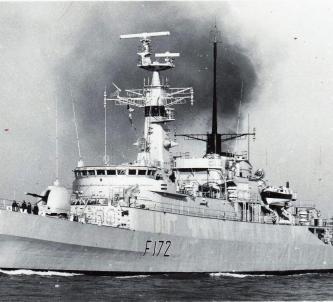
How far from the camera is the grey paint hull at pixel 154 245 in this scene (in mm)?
25047

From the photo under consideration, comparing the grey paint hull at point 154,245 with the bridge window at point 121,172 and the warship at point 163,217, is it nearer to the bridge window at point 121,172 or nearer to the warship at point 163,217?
the warship at point 163,217

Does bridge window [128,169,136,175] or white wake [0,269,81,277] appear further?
bridge window [128,169,136,175]

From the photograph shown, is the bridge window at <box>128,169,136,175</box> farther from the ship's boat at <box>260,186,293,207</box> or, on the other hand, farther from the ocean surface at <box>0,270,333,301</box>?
the ship's boat at <box>260,186,293,207</box>

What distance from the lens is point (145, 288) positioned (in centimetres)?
2402

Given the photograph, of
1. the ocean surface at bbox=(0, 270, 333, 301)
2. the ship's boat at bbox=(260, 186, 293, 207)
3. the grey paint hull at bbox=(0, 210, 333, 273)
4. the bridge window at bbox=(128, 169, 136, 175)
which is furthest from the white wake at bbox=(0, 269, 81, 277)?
the ship's boat at bbox=(260, 186, 293, 207)

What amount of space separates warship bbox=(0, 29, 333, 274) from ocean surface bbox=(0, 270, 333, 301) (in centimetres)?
80

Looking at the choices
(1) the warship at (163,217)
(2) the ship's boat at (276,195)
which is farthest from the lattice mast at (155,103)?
(2) the ship's boat at (276,195)

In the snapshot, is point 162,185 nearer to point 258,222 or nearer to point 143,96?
point 143,96

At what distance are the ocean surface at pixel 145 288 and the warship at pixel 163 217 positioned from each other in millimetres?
797

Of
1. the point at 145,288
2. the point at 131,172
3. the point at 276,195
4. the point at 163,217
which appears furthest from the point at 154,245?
the point at 276,195

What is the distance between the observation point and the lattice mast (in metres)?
31.7

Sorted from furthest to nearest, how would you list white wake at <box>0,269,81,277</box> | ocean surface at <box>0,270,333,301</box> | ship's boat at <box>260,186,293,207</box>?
ship's boat at <box>260,186,293,207</box> < white wake at <box>0,269,81,277</box> < ocean surface at <box>0,270,333,301</box>

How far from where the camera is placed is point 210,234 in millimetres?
31250

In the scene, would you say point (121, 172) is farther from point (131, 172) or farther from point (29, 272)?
point (29, 272)
